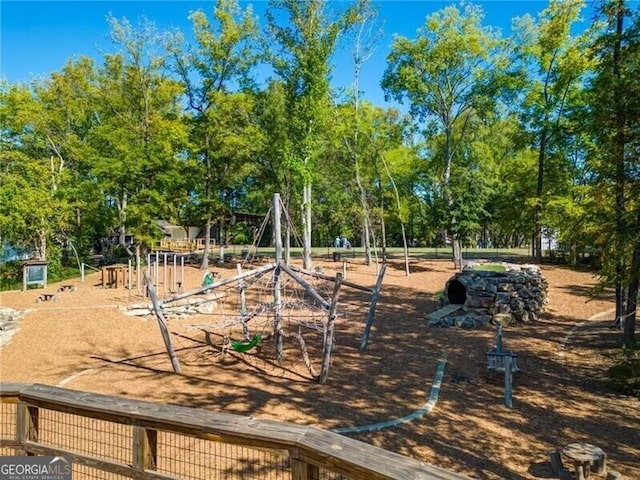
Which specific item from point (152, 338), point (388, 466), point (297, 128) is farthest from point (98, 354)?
point (297, 128)

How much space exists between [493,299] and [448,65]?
1751cm

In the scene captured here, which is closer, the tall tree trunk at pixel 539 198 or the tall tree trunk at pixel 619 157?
the tall tree trunk at pixel 619 157

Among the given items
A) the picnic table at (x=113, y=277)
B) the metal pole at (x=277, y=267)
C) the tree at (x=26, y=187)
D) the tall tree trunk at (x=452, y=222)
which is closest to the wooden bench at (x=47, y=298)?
the picnic table at (x=113, y=277)

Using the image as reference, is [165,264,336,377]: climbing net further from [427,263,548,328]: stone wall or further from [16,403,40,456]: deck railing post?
[16,403,40,456]: deck railing post

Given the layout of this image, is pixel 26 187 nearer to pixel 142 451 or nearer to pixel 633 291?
pixel 142 451

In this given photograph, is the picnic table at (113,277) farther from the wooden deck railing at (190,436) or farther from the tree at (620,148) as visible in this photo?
the tree at (620,148)

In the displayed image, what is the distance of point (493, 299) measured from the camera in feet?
45.6

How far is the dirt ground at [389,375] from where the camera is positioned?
20.8 feet

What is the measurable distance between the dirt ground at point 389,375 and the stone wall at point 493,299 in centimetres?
55

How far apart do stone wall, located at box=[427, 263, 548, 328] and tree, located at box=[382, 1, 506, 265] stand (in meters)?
10.2

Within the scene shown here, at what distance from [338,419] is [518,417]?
116 inches

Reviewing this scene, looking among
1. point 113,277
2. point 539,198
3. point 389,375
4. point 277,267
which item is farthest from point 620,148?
point 113,277

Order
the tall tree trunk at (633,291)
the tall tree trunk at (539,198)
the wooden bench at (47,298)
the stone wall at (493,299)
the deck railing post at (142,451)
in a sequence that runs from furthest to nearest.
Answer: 1. the tall tree trunk at (539,198)
2. the wooden bench at (47,298)
3. the stone wall at (493,299)
4. the tall tree trunk at (633,291)
5. the deck railing post at (142,451)

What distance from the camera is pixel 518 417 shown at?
7125 millimetres
